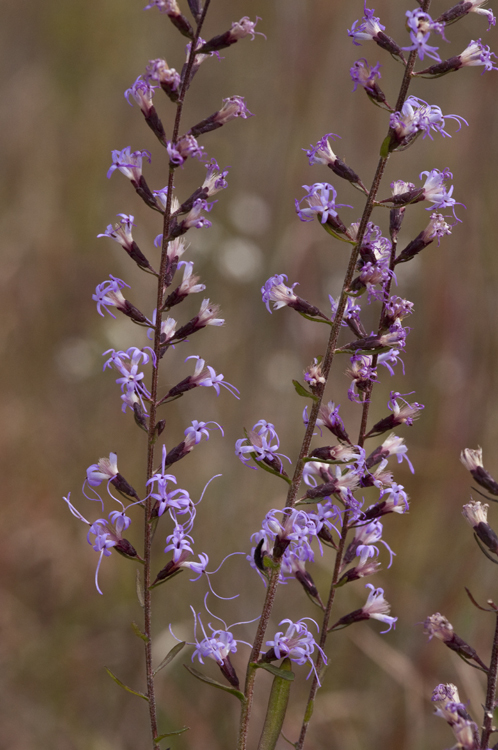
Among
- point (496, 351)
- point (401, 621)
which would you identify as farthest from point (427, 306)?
point (401, 621)

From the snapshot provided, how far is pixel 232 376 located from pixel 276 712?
3.14m

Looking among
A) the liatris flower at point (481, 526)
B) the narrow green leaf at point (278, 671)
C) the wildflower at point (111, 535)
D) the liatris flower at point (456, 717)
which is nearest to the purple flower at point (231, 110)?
the wildflower at point (111, 535)

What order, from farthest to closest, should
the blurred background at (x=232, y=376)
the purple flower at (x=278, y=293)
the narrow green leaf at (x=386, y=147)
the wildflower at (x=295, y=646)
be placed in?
the blurred background at (x=232, y=376), the purple flower at (x=278, y=293), the wildflower at (x=295, y=646), the narrow green leaf at (x=386, y=147)

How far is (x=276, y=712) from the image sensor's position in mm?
1773

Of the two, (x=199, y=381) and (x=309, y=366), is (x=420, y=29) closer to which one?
(x=309, y=366)

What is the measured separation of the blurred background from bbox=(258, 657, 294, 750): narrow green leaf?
Result: 1.25 m

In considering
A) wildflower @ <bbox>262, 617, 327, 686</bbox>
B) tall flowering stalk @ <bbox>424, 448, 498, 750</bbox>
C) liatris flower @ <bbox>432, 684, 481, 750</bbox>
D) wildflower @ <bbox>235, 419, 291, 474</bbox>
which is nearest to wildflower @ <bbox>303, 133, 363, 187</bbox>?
wildflower @ <bbox>235, 419, 291, 474</bbox>

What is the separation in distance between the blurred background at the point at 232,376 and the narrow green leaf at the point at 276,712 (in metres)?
1.25

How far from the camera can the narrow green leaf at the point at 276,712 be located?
69.5 inches

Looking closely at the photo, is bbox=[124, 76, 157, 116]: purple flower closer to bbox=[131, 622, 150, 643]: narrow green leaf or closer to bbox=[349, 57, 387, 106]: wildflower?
bbox=[349, 57, 387, 106]: wildflower

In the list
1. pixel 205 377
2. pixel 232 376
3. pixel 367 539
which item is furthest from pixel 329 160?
pixel 232 376

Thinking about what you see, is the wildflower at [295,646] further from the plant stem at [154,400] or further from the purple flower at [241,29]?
the purple flower at [241,29]

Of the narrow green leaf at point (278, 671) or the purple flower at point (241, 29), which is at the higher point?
the purple flower at point (241, 29)

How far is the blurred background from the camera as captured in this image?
3.47m
